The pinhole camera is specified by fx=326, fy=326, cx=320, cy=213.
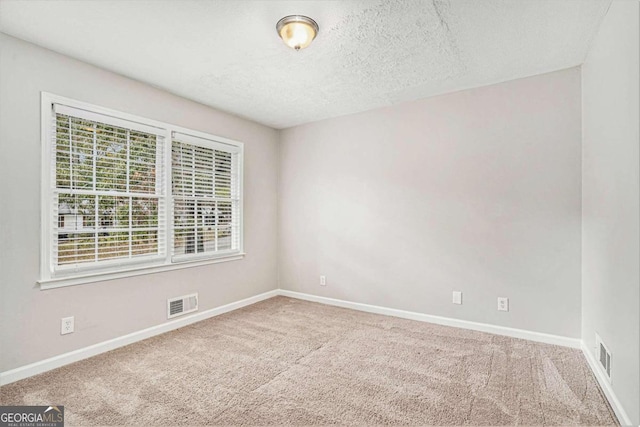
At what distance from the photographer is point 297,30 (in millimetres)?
2188

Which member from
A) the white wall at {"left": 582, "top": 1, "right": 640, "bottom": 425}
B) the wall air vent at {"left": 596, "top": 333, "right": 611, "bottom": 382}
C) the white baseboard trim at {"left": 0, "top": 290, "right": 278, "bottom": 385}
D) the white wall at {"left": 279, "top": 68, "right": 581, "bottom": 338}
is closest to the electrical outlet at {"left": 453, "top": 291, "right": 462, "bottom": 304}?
the white wall at {"left": 279, "top": 68, "right": 581, "bottom": 338}

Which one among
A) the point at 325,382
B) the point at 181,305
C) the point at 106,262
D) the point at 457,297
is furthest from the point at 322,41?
the point at 181,305

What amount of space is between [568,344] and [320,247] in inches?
110

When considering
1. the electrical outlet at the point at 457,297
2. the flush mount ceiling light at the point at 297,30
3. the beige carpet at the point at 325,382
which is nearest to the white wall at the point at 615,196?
the beige carpet at the point at 325,382

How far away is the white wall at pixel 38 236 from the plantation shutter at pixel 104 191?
0.49 ft

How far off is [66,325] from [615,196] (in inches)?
158

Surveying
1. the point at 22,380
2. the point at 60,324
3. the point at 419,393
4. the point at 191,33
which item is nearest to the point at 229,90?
the point at 191,33

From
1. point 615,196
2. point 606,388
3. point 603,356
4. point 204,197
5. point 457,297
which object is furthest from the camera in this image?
point 204,197

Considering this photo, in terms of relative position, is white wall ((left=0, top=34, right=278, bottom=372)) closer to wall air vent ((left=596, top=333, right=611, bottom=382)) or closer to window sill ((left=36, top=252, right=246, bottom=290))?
window sill ((left=36, top=252, right=246, bottom=290))

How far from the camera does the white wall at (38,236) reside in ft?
7.64

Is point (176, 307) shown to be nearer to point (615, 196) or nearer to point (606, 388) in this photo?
point (606, 388)

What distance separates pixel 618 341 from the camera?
1931 mm

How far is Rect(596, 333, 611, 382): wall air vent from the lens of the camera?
210 cm

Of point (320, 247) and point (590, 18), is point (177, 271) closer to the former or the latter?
point (320, 247)
